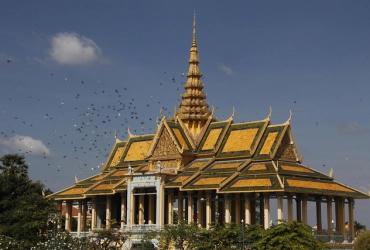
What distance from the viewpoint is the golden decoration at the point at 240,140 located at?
200ft

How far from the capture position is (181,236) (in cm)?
5147

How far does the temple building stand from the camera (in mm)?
55406

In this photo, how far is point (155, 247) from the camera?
57.8 metres

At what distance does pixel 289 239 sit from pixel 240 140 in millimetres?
17055

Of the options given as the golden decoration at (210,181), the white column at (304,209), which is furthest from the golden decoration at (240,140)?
the white column at (304,209)

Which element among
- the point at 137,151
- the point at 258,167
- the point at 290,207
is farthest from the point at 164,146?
the point at 290,207

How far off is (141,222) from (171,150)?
6.67m

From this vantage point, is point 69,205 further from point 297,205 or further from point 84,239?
point 297,205

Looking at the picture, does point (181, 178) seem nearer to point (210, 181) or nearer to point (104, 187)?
point (210, 181)

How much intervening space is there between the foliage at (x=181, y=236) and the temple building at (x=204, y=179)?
14.4 feet

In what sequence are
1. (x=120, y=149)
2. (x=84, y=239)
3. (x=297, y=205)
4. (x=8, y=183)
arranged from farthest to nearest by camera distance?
(x=120, y=149) < (x=8, y=183) < (x=297, y=205) < (x=84, y=239)

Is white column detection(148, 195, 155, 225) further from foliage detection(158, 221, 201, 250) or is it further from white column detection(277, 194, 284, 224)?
white column detection(277, 194, 284, 224)

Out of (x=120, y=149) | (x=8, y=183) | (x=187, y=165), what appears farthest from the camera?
(x=120, y=149)

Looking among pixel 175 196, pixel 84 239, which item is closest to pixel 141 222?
pixel 175 196
